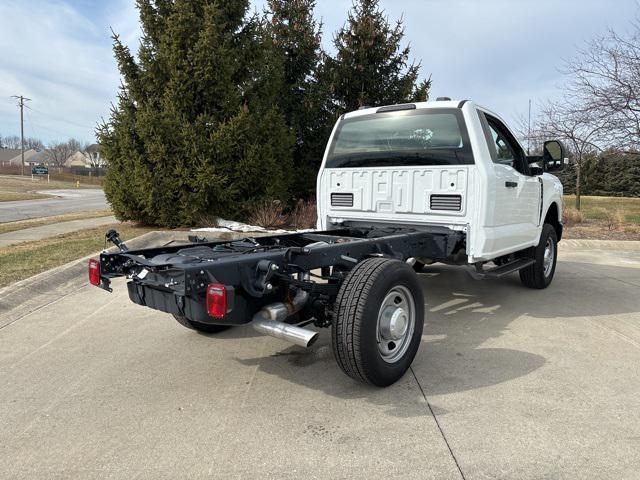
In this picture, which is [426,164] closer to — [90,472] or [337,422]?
[337,422]

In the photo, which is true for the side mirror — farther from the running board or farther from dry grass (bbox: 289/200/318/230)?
dry grass (bbox: 289/200/318/230)

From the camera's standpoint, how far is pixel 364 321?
3.15 m

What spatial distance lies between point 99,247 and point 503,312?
6.78 metres

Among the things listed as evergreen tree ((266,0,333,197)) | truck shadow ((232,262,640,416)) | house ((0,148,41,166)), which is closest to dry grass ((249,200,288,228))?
evergreen tree ((266,0,333,197))

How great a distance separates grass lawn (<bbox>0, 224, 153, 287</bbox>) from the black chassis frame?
340 cm

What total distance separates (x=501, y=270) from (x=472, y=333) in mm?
904

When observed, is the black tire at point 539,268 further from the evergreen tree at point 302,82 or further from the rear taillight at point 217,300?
the evergreen tree at point 302,82

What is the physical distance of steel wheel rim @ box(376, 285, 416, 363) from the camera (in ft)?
11.3

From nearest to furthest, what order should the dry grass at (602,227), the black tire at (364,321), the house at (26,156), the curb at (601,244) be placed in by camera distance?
the black tire at (364,321), the curb at (601,244), the dry grass at (602,227), the house at (26,156)

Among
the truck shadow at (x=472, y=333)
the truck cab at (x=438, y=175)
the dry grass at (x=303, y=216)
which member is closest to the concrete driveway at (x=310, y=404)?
the truck shadow at (x=472, y=333)

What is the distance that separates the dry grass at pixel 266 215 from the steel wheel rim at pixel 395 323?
8038 mm

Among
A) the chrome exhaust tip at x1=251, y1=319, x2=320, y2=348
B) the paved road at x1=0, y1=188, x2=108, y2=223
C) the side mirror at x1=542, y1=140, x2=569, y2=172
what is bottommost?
the paved road at x1=0, y1=188, x2=108, y2=223

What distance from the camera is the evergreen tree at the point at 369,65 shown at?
13.8 m

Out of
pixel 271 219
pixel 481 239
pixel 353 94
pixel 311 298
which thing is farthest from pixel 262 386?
pixel 353 94
